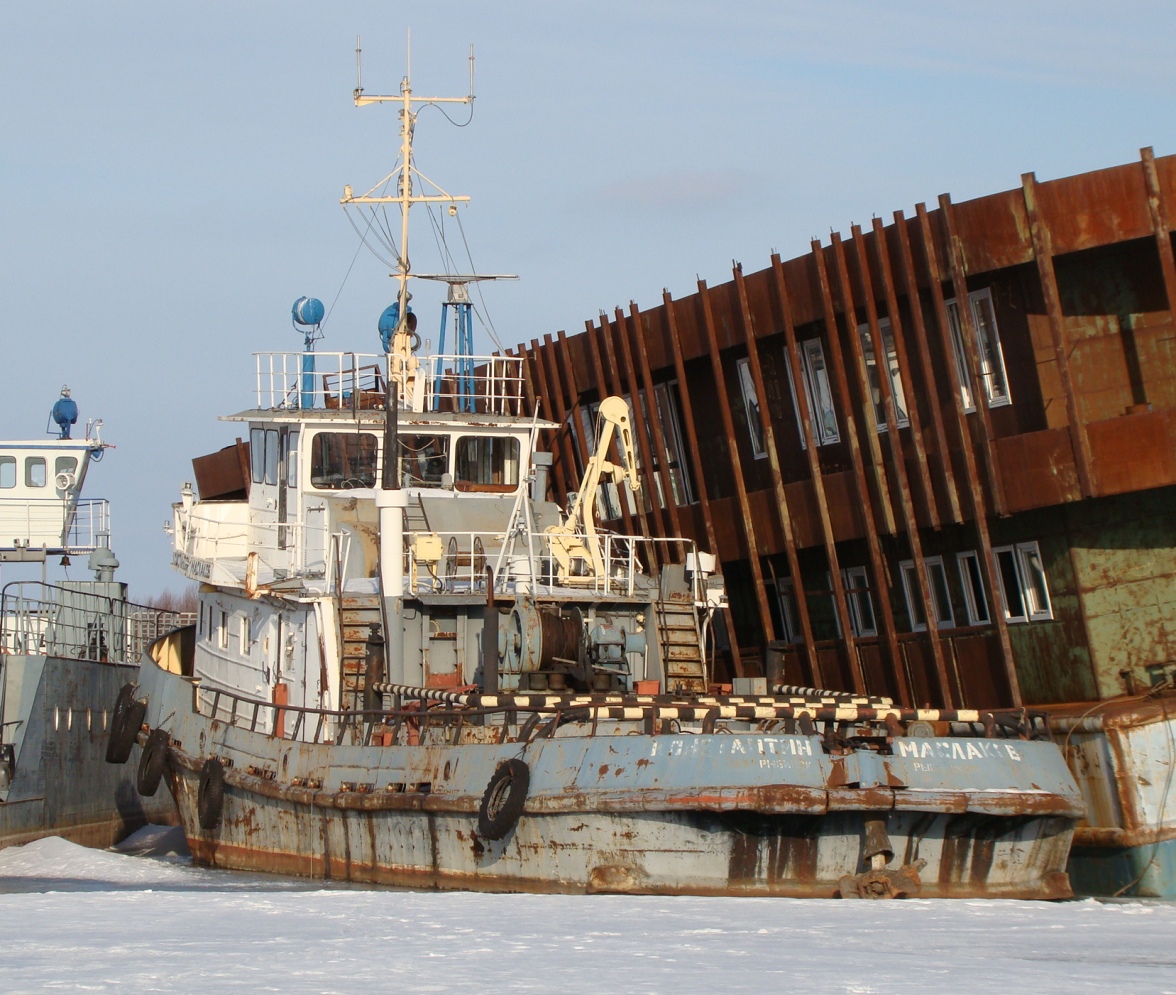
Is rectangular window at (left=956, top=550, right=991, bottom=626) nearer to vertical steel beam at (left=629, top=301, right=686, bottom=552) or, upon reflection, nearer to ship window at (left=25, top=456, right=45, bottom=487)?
vertical steel beam at (left=629, top=301, right=686, bottom=552)

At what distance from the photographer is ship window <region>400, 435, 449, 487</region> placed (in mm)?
18578

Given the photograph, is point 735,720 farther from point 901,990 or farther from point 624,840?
point 901,990

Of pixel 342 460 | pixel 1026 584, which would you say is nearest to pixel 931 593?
pixel 1026 584

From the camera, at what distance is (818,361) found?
19156 millimetres

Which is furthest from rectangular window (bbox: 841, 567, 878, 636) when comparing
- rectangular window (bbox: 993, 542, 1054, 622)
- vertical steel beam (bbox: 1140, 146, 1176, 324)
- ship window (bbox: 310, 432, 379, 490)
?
ship window (bbox: 310, 432, 379, 490)

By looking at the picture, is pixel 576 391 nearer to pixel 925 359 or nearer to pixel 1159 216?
pixel 925 359

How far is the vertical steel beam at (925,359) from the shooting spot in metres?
16.7

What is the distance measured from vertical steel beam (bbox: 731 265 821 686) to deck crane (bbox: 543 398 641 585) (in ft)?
6.27

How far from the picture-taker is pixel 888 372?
17.7 m

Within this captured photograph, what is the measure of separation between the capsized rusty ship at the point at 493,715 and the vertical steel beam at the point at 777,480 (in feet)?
4.30

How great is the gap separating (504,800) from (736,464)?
737cm

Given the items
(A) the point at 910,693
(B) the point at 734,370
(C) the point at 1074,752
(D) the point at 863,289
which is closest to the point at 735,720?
(C) the point at 1074,752

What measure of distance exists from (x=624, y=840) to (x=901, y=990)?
15.9 feet

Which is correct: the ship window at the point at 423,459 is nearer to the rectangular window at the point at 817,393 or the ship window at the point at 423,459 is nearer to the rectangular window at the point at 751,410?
the rectangular window at the point at 751,410
